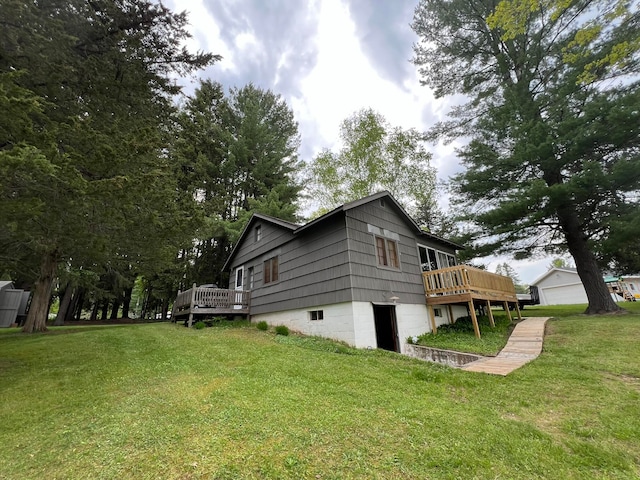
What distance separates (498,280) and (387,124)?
12.3 metres

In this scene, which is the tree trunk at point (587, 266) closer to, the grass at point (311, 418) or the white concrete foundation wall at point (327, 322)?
the grass at point (311, 418)

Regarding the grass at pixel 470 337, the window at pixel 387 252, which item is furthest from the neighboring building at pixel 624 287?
the window at pixel 387 252

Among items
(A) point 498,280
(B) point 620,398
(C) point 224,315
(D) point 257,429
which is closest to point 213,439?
(D) point 257,429

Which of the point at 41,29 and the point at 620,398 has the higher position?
the point at 41,29

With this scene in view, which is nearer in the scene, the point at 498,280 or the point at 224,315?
the point at 498,280

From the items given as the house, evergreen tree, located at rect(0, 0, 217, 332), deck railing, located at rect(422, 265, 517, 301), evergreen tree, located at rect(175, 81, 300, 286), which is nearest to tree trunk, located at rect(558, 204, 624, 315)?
the house

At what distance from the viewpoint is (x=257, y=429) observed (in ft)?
10.3

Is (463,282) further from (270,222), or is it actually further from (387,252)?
(270,222)

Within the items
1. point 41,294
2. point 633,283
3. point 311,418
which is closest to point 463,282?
point 311,418

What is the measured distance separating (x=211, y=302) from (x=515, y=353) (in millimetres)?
11104

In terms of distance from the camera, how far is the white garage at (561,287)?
27547 millimetres

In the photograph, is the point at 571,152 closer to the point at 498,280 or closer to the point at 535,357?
the point at 498,280

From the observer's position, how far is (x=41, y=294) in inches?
481

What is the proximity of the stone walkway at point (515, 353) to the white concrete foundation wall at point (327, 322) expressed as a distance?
123 inches
